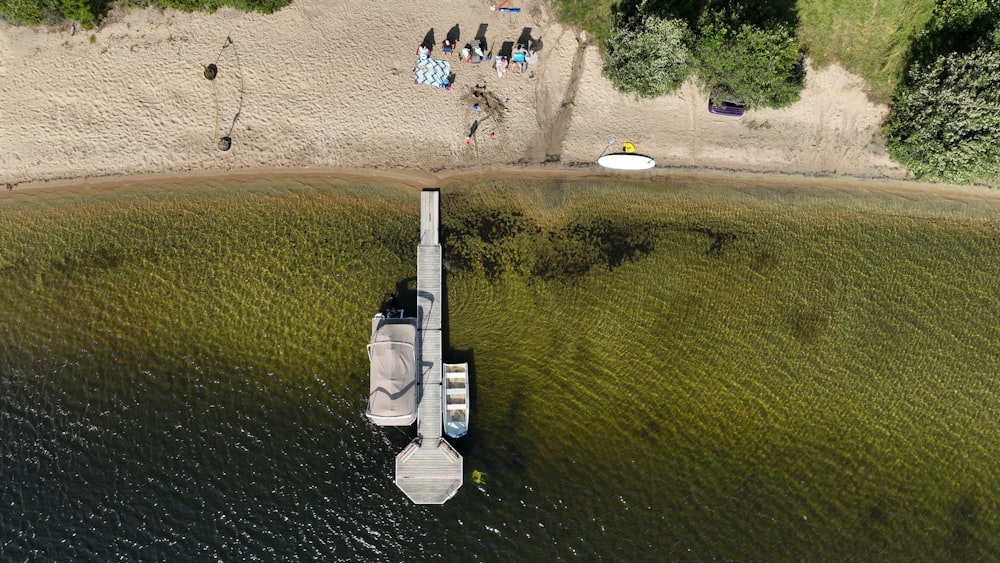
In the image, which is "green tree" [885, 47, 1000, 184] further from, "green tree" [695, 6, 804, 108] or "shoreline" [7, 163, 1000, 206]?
"green tree" [695, 6, 804, 108]

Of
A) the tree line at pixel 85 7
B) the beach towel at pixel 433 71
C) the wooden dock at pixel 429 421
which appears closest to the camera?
the tree line at pixel 85 7

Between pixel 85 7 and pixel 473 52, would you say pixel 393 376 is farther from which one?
pixel 85 7

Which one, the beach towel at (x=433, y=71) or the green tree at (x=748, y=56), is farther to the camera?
the beach towel at (x=433, y=71)

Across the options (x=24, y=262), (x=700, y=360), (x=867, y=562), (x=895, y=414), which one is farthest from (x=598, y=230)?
(x=24, y=262)

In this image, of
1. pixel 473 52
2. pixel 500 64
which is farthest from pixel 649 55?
pixel 473 52

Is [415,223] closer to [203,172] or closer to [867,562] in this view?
[203,172]

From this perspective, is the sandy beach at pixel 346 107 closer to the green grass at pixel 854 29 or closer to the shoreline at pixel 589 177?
the shoreline at pixel 589 177


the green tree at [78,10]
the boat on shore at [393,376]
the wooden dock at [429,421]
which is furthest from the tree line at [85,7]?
the boat on shore at [393,376]
